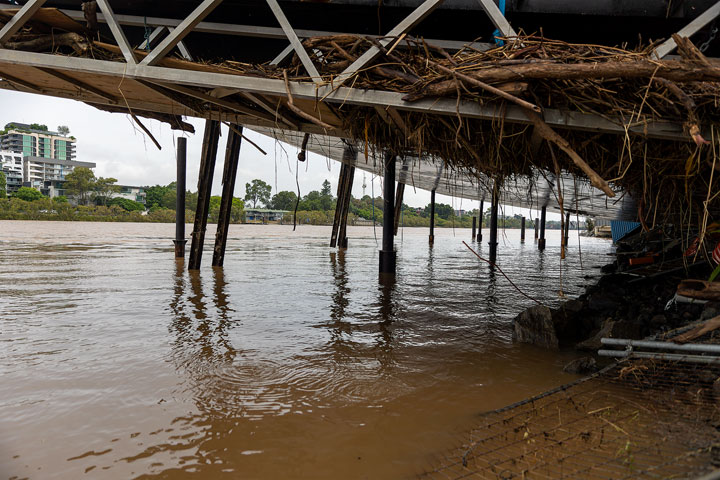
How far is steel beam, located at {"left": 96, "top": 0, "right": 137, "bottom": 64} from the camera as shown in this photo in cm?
401

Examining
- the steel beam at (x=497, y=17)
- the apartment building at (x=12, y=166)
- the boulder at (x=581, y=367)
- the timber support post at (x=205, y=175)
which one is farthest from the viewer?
the apartment building at (x=12, y=166)

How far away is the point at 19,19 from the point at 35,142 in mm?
194178

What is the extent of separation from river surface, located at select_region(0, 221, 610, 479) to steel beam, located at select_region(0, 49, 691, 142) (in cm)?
224

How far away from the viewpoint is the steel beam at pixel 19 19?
3.93m

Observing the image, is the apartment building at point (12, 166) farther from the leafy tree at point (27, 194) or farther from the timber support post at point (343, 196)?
the timber support post at point (343, 196)

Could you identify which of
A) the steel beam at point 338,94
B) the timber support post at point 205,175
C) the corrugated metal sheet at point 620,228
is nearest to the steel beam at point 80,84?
the steel beam at point 338,94

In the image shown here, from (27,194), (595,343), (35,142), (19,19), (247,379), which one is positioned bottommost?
(247,379)

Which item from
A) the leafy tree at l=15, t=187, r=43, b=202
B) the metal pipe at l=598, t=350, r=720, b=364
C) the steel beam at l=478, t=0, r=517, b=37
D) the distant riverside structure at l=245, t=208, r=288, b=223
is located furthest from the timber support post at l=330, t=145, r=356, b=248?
the leafy tree at l=15, t=187, r=43, b=202

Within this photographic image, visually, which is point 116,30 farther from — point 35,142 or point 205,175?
point 35,142

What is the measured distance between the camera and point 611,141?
419 cm

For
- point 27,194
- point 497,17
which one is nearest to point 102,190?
point 27,194

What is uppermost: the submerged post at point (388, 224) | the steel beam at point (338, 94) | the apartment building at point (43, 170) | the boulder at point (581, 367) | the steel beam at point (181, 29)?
the apartment building at point (43, 170)

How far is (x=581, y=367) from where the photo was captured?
4227 mm

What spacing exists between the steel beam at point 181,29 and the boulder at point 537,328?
4.69m
